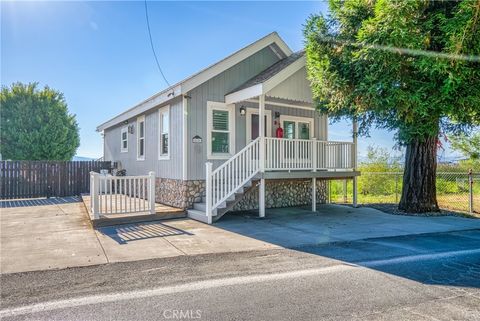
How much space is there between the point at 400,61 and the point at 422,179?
4.73 meters

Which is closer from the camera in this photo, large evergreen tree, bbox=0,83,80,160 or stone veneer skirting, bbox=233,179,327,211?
stone veneer skirting, bbox=233,179,327,211

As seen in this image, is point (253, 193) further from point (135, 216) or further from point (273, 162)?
point (135, 216)

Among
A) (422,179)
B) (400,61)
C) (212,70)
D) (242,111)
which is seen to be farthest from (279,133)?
(422,179)

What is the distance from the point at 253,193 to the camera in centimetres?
1093

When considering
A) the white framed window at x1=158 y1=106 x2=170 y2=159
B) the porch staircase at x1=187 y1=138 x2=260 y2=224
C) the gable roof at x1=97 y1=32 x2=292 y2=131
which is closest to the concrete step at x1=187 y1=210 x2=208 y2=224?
the porch staircase at x1=187 y1=138 x2=260 y2=224

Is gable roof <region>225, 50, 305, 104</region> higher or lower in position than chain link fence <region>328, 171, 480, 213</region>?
higher

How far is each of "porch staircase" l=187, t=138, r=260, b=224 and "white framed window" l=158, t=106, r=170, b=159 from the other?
2.57 metres

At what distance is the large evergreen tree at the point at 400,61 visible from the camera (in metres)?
7.07

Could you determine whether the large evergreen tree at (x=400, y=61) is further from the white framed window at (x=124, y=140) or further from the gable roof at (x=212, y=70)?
the white framed window at (x=124, y=140)

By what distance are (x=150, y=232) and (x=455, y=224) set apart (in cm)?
804

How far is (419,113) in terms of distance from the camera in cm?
793

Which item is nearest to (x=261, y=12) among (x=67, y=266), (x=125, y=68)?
(x=125, y=68)

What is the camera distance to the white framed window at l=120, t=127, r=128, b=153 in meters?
15.5

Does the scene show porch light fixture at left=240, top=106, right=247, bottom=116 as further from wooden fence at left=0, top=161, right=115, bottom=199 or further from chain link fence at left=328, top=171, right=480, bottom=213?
wooden fence at left=0, top=161, right=115, bottom=199
